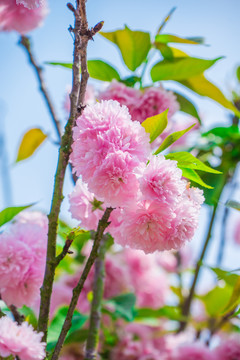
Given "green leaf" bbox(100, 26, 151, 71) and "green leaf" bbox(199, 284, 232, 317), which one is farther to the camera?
"green leaf" bbox(199, 284, 232, 317)

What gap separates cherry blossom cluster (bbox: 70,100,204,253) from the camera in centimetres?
56

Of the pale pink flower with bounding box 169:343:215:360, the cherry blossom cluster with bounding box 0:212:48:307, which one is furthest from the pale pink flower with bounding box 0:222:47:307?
the pale pink flower with bounding box 169:343:215:360

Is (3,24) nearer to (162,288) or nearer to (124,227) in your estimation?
(124,227)

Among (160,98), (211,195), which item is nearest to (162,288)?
(211,195)

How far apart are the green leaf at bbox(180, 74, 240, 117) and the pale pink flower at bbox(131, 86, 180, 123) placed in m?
0.13

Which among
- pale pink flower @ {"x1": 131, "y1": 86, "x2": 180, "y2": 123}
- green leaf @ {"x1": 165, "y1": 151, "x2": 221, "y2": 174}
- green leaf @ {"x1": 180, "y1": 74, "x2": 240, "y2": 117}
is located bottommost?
green leaf @ {"x1": 165, "y1": 151, "x2": 221, "y2": 174}

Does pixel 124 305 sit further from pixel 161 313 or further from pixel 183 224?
pixel 183 224

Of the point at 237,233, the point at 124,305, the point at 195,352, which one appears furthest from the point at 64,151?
the point at 237,233

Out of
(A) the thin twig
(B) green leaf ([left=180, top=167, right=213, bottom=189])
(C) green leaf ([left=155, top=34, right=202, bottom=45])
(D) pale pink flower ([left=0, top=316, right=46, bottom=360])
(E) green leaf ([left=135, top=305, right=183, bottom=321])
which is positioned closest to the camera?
(D) pale pink flower ([left=0, top=316, right=46, bottom=360])

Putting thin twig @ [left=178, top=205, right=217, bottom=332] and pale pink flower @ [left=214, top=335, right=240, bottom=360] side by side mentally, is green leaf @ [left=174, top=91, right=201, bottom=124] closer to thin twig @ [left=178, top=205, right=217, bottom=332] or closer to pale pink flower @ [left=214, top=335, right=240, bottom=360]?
thin twig @ [left=178, top=205, right=217, bottom=332]

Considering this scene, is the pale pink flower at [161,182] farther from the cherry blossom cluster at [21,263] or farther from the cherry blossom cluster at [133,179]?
the cherry blossom cluster at [21,263]

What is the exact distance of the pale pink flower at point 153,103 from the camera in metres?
0.91

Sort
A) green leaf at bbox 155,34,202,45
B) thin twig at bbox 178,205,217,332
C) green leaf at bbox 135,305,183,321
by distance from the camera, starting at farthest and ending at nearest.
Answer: green leaf at bbox 135,305,183,321 < thin twig at bbox 178,205,217,332 < green leaf at bbox 155,34,202,45

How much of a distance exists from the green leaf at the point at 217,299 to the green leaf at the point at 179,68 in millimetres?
765
